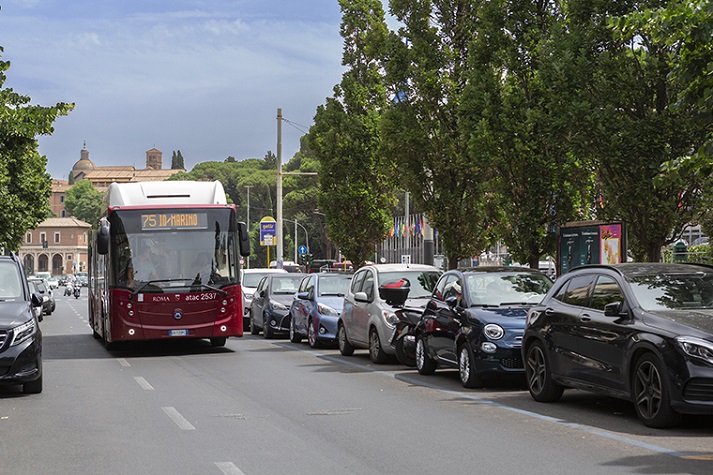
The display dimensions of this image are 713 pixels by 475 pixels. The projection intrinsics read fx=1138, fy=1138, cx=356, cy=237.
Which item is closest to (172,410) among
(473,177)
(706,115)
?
(706,115)

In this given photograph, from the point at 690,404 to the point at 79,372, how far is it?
1099 cm

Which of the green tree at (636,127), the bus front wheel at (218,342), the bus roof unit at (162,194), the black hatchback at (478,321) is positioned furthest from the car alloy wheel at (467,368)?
the bus front wheel at (218,342)

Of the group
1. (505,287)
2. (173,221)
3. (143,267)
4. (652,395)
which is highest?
(173,221)

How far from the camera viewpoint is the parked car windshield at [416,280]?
19.5m

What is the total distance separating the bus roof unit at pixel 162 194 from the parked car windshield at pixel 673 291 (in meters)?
12.1

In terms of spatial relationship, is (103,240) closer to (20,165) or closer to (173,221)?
(173,221)

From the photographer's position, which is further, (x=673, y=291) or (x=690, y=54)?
(x=690, y=54)

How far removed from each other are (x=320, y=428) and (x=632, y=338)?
3051 millimetres

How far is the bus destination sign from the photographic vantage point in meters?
21.3

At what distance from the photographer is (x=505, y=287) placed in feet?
51.3

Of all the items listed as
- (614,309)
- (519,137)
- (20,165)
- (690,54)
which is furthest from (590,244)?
(20,165)

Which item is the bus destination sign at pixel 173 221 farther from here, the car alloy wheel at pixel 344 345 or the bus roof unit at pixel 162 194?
the car alloy wheel at pixel 344 345

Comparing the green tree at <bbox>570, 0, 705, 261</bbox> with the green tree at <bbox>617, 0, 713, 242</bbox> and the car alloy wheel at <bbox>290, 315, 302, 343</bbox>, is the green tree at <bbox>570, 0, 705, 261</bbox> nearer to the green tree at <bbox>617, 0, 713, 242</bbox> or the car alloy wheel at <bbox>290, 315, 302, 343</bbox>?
the green tree at <bbox>617, 0, 713, 242</bbox>

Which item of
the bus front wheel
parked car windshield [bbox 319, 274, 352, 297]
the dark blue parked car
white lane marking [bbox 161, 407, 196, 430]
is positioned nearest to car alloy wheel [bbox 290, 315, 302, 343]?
the dark blue parked car
